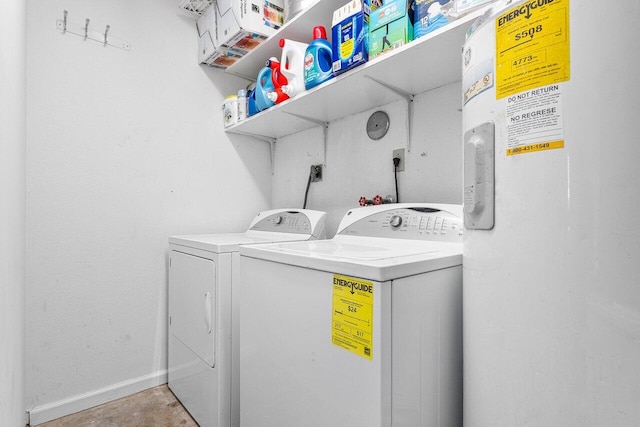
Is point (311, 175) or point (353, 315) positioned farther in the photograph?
point (311, 175)

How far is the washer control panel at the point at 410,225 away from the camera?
4.04 ft

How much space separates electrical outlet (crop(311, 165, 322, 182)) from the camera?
2309 mm

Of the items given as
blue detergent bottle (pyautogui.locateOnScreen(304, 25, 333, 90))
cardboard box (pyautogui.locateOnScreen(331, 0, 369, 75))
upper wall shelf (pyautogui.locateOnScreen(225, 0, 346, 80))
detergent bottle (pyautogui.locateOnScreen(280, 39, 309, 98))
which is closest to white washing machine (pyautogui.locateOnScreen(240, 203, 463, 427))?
cardboard box (pyautogui.locateOnScreen(331, 0, 369, 75))

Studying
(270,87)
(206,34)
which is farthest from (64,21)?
(270,87)

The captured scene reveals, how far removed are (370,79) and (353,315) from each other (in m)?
1.13

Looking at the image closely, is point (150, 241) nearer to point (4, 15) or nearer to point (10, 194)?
point (10, 194)

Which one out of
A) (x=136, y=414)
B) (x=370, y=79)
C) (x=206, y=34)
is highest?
(x=206, y=34)

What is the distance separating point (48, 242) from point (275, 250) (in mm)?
1553

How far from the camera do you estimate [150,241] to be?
2.18 meters

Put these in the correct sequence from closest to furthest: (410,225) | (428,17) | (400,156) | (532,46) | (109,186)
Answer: (532,46)
(428,17)
(410,225)
(400,156)
(109,186)

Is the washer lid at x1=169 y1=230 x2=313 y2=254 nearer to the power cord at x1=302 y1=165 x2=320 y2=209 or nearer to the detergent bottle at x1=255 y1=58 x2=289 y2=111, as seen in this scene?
the power cord at x1=302 y1=165 x2=320 y2=209

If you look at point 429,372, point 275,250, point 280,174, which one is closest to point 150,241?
point 280,174

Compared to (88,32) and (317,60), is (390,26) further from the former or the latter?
(88,32)

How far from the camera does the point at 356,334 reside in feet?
2.79
